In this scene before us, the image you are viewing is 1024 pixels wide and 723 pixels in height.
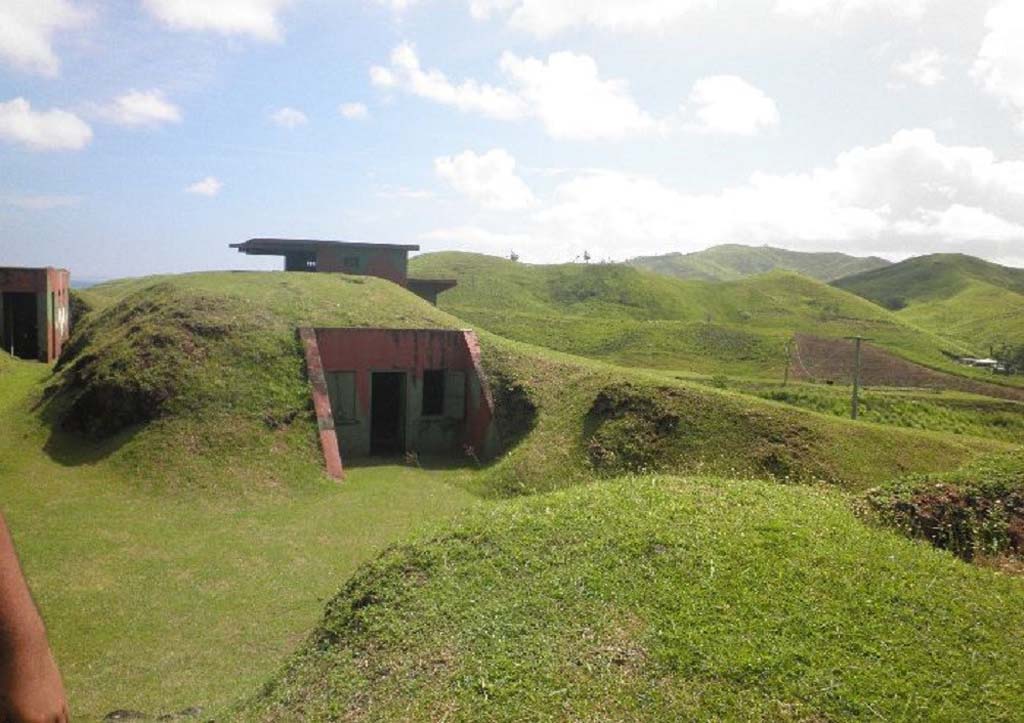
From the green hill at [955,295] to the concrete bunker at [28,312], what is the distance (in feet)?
207

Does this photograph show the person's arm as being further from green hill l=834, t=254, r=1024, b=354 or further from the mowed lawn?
green hill l=834, t=254, r=1024, b=354

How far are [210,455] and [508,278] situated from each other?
50.7 metres

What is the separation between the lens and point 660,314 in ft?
194

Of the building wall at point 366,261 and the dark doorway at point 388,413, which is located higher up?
the building wall at point 366,261

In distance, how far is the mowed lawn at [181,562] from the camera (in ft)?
28.9

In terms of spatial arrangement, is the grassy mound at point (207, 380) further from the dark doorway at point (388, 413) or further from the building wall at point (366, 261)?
the building wall at point (366, 261)

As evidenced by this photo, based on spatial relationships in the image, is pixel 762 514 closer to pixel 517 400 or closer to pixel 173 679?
pixel 173 679

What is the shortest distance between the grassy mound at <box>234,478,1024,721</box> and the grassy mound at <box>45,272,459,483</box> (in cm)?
1000

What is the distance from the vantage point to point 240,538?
43.5 feet

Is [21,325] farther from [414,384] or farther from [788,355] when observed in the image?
[788,355]

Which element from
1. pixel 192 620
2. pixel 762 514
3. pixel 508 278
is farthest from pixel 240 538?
pixel 508 278

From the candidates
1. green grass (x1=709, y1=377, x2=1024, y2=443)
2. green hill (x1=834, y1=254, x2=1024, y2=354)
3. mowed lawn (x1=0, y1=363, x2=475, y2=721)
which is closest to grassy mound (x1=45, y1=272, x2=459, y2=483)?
mowed lawn (x1=0, y1=363, x2=475, y2=721)

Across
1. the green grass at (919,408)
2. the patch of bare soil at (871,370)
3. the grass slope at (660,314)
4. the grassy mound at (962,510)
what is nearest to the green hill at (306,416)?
the grassy mound at (962,510)

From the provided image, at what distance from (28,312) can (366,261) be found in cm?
1528
